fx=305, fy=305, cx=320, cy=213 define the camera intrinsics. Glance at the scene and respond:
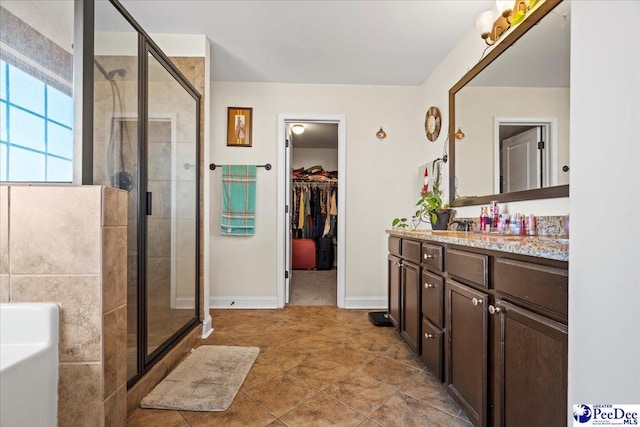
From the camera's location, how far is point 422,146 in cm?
322

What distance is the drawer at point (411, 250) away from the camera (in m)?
1.93

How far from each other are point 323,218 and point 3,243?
457cm

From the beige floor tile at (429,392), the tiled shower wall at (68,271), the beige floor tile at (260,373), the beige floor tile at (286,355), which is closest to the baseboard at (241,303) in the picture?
the beige floor tile at (286,355)

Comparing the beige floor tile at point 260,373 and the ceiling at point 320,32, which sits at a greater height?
the ceiling at point 320,32

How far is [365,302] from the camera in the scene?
328 cm

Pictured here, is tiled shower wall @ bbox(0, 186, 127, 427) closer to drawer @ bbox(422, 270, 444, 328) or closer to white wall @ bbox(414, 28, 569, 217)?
drawer @ bbox(422, 270, 444, 328)

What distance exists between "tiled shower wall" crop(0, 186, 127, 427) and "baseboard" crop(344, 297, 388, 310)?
97.2 inches

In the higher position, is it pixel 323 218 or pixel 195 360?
pixel 323 218

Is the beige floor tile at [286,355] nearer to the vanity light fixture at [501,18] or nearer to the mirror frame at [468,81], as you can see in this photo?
the mirror frame at [468,81]

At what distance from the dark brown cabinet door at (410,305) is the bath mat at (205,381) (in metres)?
1.06

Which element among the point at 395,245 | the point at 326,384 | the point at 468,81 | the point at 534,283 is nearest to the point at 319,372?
the point at 326,384

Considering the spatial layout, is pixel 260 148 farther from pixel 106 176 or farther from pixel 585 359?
pixel 585 359

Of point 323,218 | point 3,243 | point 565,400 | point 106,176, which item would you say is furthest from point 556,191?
point 323,218

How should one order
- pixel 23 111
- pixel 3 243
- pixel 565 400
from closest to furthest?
1. pixel 565 400
2. pixel 3 243
3. pixel 23 111
